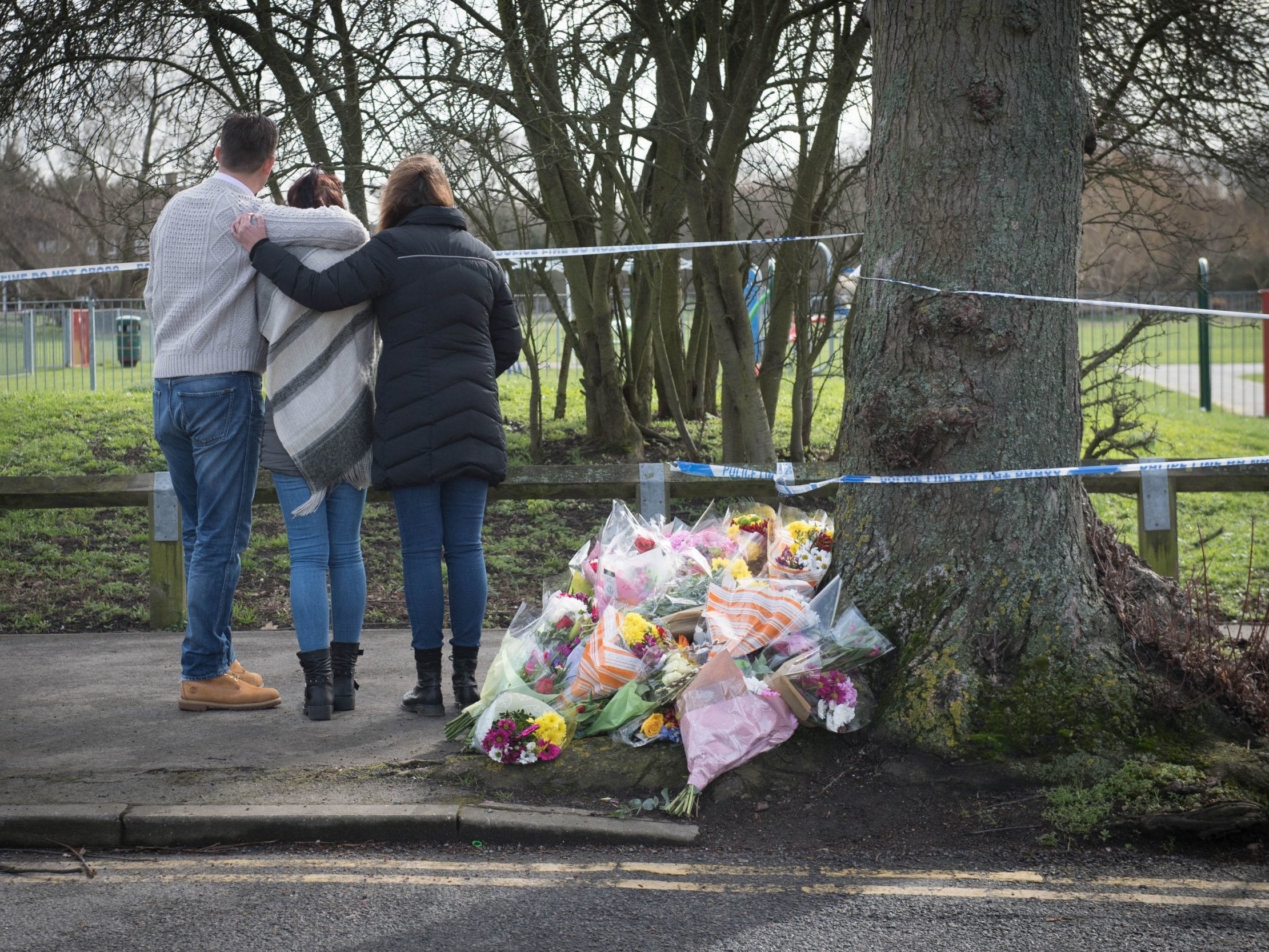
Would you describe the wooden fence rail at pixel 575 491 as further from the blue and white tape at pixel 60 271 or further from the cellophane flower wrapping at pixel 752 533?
the blue and white tape at pixel 60 271

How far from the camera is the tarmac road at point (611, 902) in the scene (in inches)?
119

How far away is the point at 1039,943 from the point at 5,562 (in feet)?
25.7

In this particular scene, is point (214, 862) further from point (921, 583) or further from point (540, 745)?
point (921, 583)

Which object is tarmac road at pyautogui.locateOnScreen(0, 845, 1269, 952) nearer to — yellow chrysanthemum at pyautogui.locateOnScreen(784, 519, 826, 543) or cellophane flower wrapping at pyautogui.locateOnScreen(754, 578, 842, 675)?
cellophane flower wrapping at pyautogui.locateOnScreen(754, 578, 842, 675)

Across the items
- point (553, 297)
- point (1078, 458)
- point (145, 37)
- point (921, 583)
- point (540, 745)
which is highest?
point (145, 37)

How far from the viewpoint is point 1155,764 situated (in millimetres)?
3754

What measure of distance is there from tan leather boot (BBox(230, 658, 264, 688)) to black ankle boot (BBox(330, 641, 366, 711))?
0.36 m

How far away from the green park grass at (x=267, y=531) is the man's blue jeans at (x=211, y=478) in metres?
2.32

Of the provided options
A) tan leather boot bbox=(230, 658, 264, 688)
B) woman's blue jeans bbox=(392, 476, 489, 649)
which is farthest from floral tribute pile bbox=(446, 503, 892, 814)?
tan leather boot bbox=(230, 658, 264, 688)

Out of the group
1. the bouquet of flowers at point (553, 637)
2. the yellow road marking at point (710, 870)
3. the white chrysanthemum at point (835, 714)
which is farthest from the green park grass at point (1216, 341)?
the yellow road marking at point (710, 870)

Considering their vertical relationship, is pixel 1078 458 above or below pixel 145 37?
below

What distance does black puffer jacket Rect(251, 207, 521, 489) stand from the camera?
438cm

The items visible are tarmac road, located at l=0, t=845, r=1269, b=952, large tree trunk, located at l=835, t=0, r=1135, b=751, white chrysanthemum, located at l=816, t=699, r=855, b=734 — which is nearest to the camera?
tarmac road, located at l=0, t=845, r=1269, b=952

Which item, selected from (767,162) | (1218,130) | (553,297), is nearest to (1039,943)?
(1218,130)
